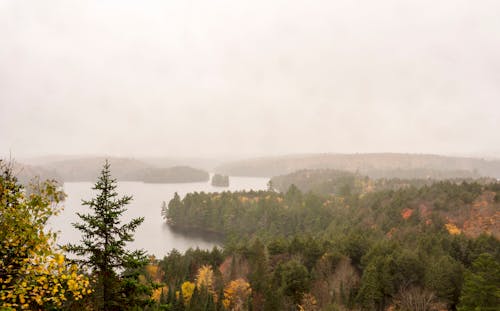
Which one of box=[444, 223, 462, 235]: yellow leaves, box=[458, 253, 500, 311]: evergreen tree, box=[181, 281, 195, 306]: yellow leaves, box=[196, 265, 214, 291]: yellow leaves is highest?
box=[458, 253, 500, 311]: evergreen tree

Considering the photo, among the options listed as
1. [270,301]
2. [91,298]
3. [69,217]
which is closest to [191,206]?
[69,217]

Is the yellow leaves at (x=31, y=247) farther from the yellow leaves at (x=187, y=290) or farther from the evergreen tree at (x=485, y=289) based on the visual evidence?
the yellow leaves at (x=187, y=290)

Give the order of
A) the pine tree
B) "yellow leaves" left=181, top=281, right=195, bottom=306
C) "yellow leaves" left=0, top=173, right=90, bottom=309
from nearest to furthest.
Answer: "yellow leaves" left=0, top=173, right=90, bottom=309, the pine tree, "yellow leaves" left=181, top=281, right=195, bottom=306

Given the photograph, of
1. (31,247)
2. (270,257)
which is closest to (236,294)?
(270,257)

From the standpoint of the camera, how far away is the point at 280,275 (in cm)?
5394

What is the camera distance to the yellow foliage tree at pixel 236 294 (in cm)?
4816

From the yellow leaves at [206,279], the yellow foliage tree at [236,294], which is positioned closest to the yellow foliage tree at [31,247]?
the yellow foliage tree at [236,294]

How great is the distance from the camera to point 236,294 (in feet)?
165

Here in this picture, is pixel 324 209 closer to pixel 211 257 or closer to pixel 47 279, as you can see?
pixel 211 257

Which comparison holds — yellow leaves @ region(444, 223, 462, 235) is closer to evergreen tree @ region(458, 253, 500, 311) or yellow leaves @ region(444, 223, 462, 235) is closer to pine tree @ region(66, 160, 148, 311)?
evergreen tree @ region(458, 253, 500, 311)

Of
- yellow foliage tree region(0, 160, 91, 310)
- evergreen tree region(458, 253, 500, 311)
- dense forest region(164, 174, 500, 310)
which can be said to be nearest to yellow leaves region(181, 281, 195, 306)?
dense forest region(164, 174, 500, 310)

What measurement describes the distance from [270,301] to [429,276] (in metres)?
23.7

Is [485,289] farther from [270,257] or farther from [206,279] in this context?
[270,257]

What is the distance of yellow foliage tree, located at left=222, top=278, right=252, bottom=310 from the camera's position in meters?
48.2
